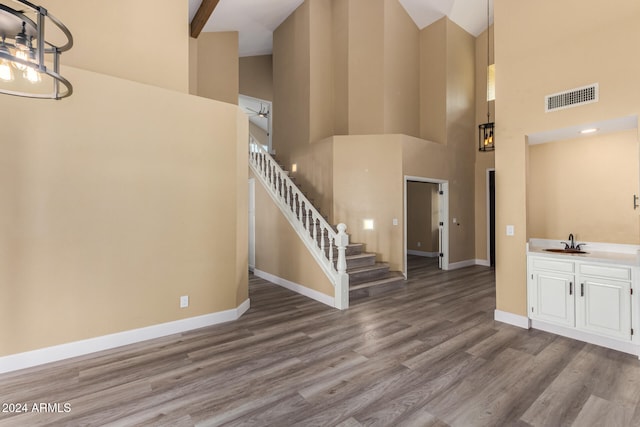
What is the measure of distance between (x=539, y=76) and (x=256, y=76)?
8295 mm

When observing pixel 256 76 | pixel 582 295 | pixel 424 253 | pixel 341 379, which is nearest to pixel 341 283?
pixel 341 379

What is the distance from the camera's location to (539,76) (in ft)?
11.2

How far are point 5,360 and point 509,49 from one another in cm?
630

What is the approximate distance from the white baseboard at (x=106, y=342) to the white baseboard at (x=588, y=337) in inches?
148

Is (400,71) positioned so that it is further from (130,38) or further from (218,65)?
(130,38)

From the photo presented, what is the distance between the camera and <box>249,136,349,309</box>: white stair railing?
4.27 meters

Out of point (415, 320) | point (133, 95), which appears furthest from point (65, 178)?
point (415, 320)

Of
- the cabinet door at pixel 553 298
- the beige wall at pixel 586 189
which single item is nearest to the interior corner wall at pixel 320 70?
the beige wall at pixel 586 189

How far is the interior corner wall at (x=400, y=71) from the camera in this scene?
6344 millimetres

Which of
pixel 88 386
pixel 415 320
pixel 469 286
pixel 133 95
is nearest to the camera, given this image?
pixel 88 386

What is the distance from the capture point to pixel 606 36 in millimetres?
2947

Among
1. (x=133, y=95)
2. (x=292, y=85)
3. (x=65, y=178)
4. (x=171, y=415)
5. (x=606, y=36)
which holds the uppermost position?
(x=292, y=85)

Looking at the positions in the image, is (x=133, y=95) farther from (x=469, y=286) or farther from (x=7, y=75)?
(x=469, y=286)

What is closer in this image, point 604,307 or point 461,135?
point 604,307
